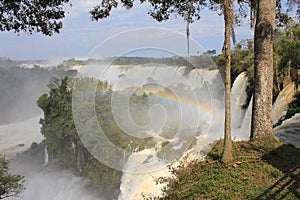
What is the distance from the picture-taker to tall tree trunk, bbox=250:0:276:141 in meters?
5.00


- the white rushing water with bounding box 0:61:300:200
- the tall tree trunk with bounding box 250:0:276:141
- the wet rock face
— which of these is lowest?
the wet rock face

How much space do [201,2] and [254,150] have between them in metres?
2.91

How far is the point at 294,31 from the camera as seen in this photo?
455 inches

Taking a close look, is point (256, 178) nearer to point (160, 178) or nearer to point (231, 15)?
point (160, 178)

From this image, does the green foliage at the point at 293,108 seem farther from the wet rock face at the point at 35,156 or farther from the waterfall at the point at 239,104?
the wet rock face at the point at 35,156

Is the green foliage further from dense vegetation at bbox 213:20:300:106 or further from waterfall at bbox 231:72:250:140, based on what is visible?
waterfall at bbox 231:72:250:140

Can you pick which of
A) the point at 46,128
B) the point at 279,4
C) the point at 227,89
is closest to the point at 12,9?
the point at 227,89

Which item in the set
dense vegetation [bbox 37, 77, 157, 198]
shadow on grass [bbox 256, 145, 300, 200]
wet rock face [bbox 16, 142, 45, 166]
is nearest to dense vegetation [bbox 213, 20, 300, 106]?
shadow on grass [bbox 256, 145, 300, 200]

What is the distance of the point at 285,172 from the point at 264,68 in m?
1.92

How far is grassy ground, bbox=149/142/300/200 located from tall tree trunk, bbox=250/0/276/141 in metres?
0.41

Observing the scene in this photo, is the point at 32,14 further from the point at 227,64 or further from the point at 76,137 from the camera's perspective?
the point at 76,137

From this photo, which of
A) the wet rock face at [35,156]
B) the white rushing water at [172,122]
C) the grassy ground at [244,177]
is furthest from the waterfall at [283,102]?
the wet rock face at [35,156]

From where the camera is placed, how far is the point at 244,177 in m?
4.14

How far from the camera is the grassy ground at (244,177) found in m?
3.73
